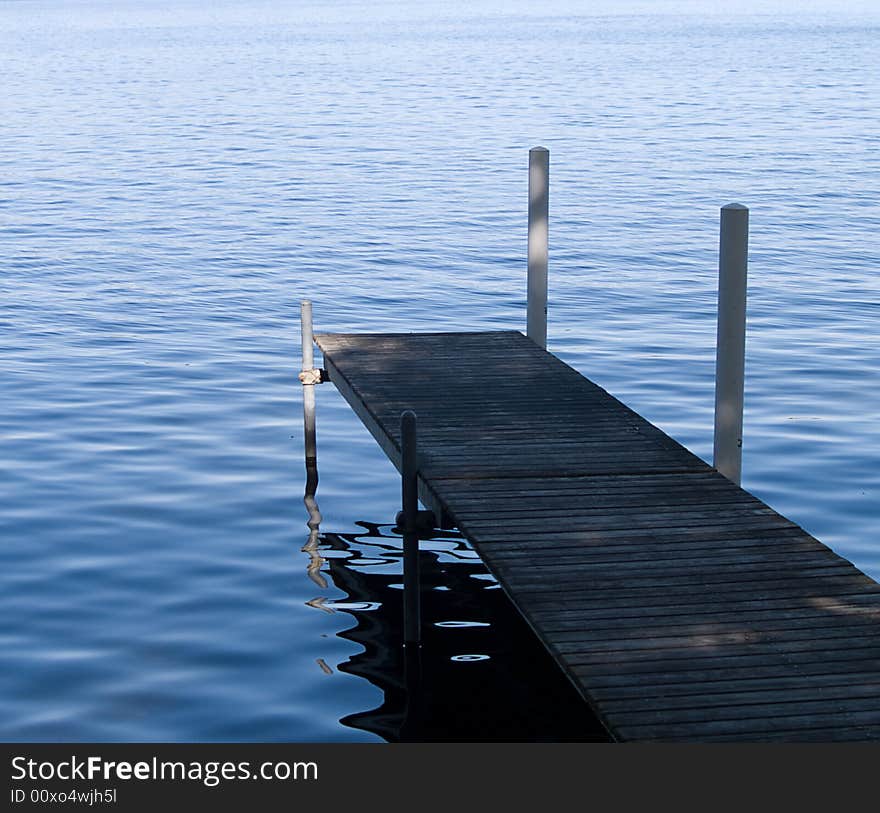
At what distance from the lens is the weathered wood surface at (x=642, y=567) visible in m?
7.07

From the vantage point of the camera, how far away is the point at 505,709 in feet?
30.3

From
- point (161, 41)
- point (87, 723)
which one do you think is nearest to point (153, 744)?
point (87, 723)

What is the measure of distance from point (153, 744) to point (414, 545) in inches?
87.9

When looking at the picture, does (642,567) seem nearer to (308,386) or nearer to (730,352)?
(730,352)

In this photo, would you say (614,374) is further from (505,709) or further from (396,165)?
(396,165)

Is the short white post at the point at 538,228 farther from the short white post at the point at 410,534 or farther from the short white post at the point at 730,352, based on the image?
the short white post at the point at 410,534

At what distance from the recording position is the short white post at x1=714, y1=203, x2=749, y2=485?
1076cm

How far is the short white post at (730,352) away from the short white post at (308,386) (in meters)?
4.45

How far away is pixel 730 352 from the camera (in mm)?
10938

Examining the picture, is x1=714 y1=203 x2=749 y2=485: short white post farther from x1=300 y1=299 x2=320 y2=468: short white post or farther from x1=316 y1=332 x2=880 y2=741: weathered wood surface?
x1=300 y1=299 x2=320 y2=468: short white post

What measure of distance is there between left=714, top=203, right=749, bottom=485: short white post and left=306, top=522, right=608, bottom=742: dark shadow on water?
76.2 inches

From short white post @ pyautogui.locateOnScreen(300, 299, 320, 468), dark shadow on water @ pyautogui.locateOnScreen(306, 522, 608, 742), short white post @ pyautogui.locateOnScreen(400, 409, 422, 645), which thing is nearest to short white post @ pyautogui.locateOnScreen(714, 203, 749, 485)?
dark shadow on water @ pyautogui.locateOnScreen(306, 522, 608, 742)

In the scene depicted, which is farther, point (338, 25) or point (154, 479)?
point (338, 25)

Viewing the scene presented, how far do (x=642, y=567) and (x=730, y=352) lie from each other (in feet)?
9.02
